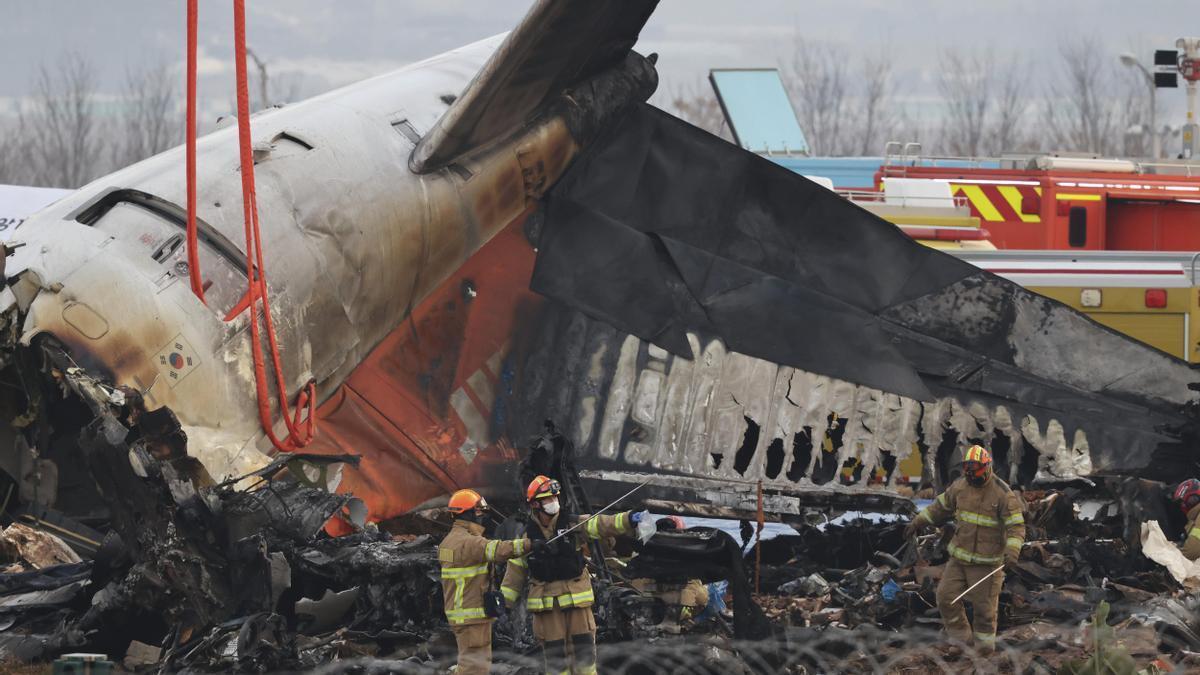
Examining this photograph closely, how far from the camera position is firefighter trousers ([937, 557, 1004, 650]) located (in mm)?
9844

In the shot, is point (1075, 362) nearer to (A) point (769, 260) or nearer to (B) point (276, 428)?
(A) point (769, 260)

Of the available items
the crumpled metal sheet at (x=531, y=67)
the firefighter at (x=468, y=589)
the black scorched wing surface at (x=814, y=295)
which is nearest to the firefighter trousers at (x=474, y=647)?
the firefighter at (x=468, y=589)

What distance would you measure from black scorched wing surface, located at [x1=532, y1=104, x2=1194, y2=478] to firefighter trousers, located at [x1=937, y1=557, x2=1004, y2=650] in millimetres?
1931

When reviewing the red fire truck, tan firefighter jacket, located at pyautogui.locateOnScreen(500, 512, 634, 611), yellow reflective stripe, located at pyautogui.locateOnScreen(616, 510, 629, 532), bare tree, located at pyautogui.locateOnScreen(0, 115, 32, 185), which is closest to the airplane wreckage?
tan firefighter jacket, located at pyautogui.locateOnScreen(500, 512, 634, 611)

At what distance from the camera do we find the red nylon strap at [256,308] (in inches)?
349

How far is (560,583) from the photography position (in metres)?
8.41

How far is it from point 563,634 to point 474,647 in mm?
512

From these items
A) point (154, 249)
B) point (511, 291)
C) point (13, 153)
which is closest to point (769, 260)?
point (511, 291)

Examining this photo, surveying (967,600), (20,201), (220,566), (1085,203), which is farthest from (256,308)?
(20,201)

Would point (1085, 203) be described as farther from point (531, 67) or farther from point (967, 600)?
point (531, 67)

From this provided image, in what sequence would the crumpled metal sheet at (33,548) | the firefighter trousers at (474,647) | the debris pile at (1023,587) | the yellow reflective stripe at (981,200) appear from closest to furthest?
the firefighter trousers at (474,647), the debris pile at (1023,587), the crumpled metal sheet at (33,548), the yellow reflective stripe at (981,200)

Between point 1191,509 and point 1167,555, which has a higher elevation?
point 1191,509

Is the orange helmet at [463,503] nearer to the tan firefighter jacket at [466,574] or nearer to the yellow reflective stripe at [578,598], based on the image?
the tan firefighter jacket at [466,574]

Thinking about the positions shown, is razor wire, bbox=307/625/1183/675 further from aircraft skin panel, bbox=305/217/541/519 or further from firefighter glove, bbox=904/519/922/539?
aircraft skin panel, bbox=305/217/541/519
